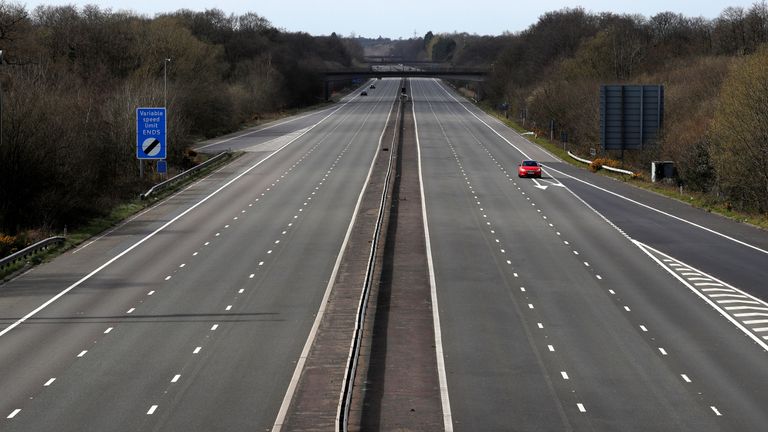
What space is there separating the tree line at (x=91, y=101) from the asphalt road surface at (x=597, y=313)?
802 inches

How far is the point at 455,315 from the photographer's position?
114ft

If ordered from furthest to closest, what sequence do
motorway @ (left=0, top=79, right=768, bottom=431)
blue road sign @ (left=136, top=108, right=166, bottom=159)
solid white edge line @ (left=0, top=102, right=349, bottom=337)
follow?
blue road sign @ (left=136, top=108, right=166, bottom=159) → solid white edge line @ (left=0, top=102, right=349, bottom=337) → motorway @ (left=0, top=79, right=768, bottom=431)

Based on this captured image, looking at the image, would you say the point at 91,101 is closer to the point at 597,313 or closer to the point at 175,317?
the point at 175,317

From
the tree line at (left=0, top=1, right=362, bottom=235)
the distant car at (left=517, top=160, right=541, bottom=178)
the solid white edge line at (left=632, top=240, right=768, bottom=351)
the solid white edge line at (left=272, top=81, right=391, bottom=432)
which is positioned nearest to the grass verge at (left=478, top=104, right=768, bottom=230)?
the distant car at (left=517, top=160, right=541, bottom=178)

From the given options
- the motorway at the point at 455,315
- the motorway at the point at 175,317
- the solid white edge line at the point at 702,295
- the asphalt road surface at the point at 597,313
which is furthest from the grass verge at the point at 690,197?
the motorway at the point at 175,317

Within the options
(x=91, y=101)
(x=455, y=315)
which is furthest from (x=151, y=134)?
(x=455, y=315)

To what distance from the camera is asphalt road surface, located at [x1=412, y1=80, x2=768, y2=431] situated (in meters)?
24.8

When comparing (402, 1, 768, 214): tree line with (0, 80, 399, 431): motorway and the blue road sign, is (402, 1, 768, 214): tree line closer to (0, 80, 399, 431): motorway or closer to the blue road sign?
(0, 80, 399, 431): motorway

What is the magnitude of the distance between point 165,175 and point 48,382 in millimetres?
50266

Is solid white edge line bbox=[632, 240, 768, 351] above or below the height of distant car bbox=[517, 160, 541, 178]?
below

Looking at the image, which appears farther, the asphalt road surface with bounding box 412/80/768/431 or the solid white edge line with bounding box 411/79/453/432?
the asphalt road surface with bounding box 412/80/768/431

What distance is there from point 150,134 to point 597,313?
39.9m

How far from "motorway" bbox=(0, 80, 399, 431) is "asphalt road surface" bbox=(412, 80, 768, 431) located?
5.07 m

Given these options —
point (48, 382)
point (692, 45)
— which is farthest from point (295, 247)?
point (692, 45)
